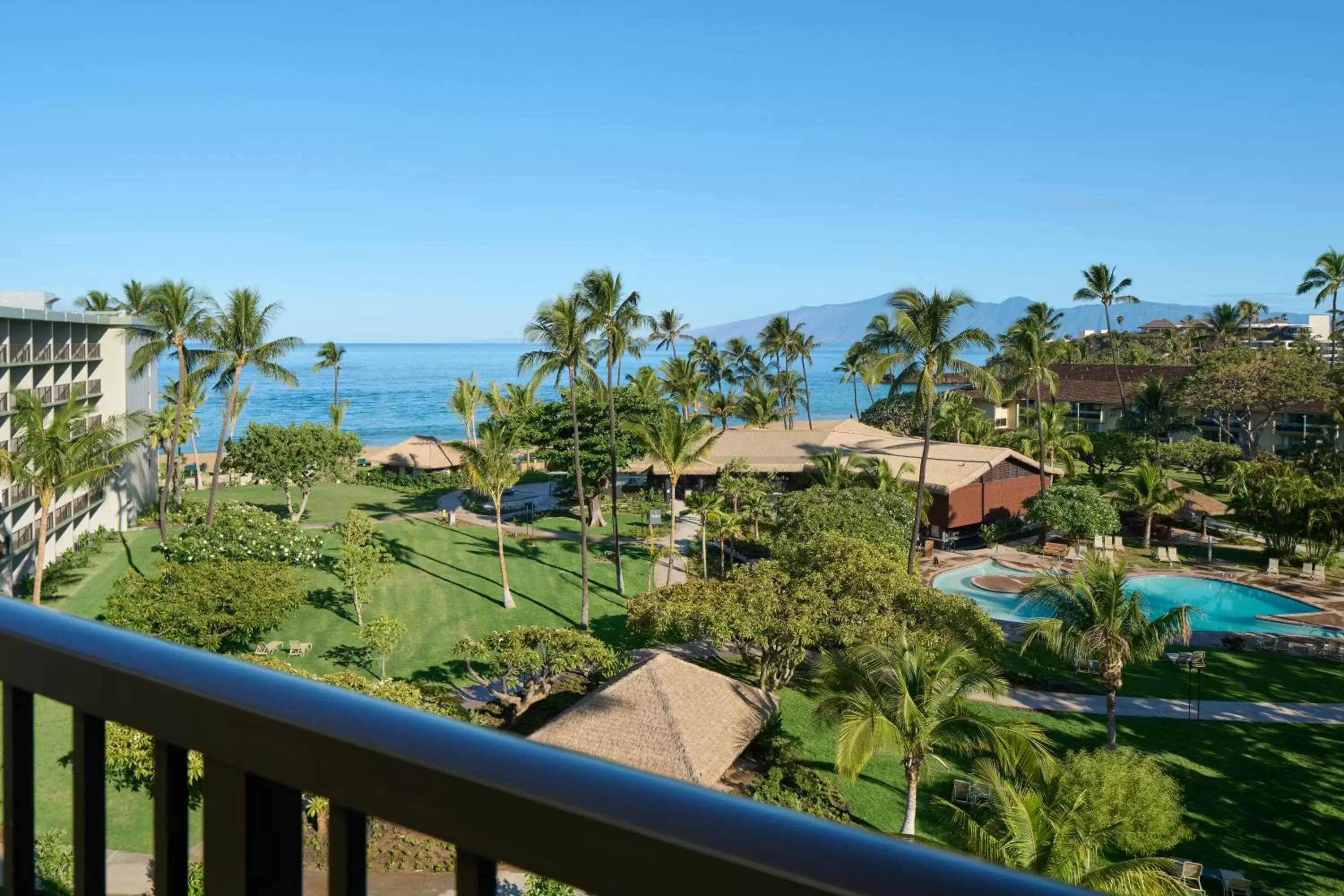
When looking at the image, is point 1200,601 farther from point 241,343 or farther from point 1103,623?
point 241,343

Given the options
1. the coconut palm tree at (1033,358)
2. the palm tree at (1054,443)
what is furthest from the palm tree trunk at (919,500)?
the palm tree at (1054,443)

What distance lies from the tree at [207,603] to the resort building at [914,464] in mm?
21395

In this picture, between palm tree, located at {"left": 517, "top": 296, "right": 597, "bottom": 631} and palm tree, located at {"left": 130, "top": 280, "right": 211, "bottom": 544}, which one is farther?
palm tree, located at {"left": 130, "top": 280, "right": 211, "bottom": 544}

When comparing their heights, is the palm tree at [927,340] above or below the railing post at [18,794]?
above

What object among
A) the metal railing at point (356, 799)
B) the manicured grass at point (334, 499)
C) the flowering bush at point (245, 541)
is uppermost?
the metal railing at point (356, 799)

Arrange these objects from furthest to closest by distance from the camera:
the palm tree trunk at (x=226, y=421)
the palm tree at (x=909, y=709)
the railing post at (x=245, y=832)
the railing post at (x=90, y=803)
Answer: the palm tree trunk at (x=226, y=421), the palm tree at (x=909, y=709), the railing post at (x=90, y=803), the railing post at (x=245, y=832)

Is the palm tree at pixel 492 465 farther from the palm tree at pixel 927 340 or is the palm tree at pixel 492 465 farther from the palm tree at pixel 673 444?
the palm tree at pixel 927 340

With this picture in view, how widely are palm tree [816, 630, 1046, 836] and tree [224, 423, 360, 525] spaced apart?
1170 inches

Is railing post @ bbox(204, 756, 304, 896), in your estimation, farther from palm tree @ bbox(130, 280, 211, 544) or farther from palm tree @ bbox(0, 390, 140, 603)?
palm tree @ bbox(130, 280, 211, 544)

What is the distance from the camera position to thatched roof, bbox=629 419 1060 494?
38906mm

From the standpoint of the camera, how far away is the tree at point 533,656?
825 inches

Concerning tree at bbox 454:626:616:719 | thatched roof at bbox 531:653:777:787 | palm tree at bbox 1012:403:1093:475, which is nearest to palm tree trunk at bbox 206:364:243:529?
tree at bbox 454:626:616:719

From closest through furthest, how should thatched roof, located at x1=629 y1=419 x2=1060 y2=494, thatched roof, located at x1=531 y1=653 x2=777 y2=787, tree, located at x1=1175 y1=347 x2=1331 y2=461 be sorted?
thatched roof, located at x1=531 y1=653 x2=777 y2=787 < thatched roof, located at x1=629 y1=419 x2=1060 y2=494 < tree, located at x1=1175 y1=347 x2=1331 y2=461

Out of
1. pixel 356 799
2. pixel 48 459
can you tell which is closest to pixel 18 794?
pixel 356 799
